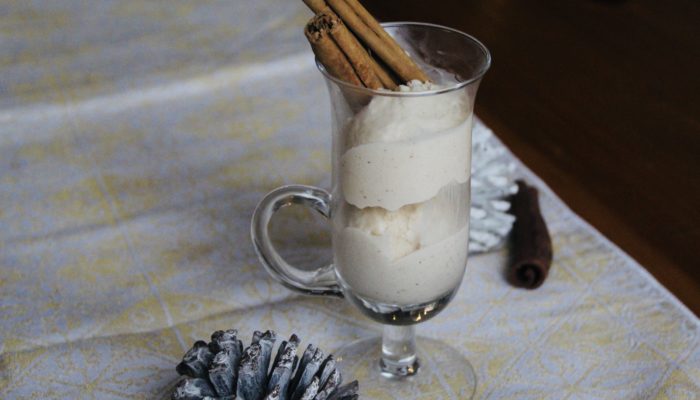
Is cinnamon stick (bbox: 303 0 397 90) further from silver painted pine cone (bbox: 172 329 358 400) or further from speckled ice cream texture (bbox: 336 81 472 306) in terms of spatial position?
silver painted pine cone (bbox: 172 329 358 400)

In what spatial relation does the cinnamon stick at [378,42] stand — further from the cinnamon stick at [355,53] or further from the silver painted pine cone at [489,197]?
the silver painted pine cone at [489,197]

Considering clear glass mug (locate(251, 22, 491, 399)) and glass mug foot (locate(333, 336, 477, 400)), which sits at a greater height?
clear glass mug (locate(251, 22, 491, 399))

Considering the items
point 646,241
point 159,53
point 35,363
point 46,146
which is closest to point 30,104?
point 46,146

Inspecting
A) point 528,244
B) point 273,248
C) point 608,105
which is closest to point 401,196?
point 273,248

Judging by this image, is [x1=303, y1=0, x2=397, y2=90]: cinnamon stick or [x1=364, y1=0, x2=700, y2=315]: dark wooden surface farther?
[x1=364, y1=0, x2=700, y2=315]: dark wooden surface

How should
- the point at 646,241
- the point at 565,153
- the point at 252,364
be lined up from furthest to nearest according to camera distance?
the point at 565,153, the point at 646,241, the point at 252,364

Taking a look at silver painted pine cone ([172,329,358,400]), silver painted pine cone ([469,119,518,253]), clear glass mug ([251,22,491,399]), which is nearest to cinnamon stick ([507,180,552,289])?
silver painted pine cone ([469,119,518,253])

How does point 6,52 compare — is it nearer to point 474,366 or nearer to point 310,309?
point 310,309
